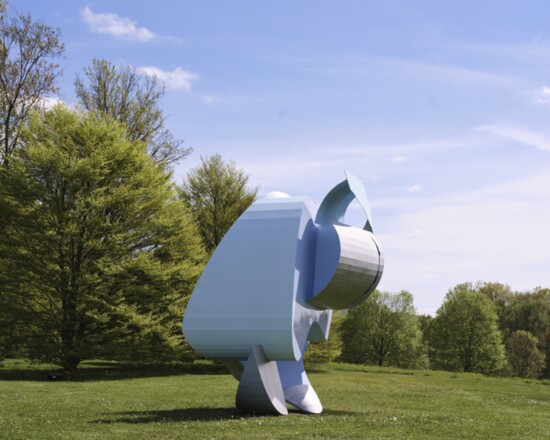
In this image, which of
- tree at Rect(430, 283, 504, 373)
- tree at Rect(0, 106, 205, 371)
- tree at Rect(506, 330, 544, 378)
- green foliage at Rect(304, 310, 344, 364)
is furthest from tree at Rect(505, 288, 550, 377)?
tree at Rect(0, 106, 205, 371)

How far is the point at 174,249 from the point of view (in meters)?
31.9

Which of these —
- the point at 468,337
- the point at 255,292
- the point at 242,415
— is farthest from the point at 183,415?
the point at 468,337

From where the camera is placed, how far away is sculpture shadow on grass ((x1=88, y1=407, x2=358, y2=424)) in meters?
13.7

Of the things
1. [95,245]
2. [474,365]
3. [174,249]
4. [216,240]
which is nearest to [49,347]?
[95,245]

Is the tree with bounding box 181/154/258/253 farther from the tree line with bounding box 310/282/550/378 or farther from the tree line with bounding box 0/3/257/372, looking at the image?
the tree line with bounding box 310/282/550/378

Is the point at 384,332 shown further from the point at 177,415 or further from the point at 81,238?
the point at 177,415

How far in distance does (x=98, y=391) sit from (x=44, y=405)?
476 centimetres

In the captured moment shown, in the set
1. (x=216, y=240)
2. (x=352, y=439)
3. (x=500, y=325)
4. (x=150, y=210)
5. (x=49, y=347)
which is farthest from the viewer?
(x=500, y=325)

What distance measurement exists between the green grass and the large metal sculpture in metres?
1.23

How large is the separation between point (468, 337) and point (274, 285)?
47863mm

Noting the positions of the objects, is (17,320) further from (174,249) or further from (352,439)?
(352,439)

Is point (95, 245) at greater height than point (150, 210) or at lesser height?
lesser

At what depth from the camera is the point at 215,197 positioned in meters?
39.6

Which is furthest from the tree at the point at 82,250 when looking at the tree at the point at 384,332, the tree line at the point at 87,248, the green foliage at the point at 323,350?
the tree at the point at 384,332
